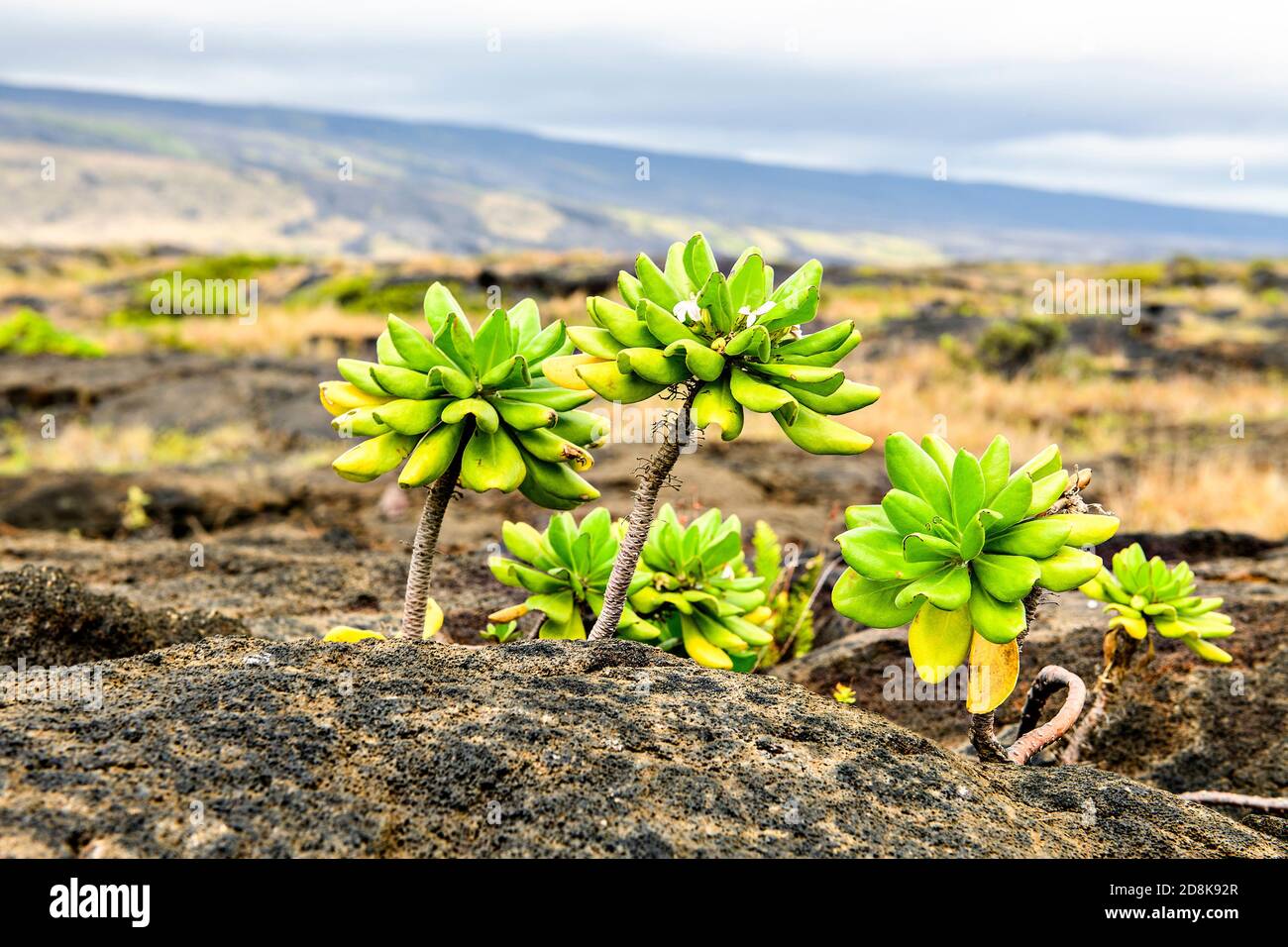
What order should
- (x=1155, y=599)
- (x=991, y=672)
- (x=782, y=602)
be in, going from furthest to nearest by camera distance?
(x=782, y=602) < (x=1155, y=599) < (x=991, y=672)

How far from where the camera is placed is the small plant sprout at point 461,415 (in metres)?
1.91

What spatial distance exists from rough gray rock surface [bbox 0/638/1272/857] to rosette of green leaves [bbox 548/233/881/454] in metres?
0.55

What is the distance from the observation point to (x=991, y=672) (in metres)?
1.87

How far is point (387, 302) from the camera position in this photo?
82.2ft

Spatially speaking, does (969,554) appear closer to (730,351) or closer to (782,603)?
(730,351)

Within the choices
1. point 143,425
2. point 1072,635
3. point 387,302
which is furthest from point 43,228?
point 1072,635

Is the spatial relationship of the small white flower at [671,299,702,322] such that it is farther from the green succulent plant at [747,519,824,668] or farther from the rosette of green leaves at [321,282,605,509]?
the green succulent plant at [747,519,824,668]

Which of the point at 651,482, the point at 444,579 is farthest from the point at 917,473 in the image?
the point at 444,579

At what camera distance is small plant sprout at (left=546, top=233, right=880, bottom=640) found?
1.81 metres

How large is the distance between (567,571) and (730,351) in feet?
2.72

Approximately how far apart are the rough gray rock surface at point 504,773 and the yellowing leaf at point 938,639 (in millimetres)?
191

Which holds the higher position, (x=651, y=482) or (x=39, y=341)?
(x=39, y=341)

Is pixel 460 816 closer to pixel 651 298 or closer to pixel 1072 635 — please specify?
pixel 651 298
